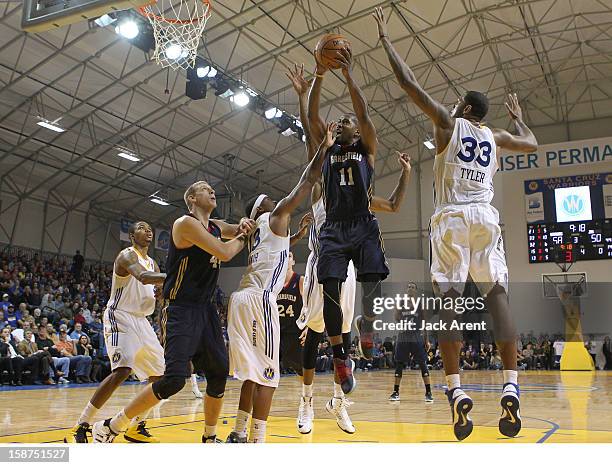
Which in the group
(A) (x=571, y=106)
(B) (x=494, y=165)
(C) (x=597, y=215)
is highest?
(A) (x=571, y=106)

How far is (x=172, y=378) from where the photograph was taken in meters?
3.83

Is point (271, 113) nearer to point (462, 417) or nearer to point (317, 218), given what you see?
point (317, 218)

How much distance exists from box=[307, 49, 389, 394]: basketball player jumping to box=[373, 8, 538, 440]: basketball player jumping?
2.28 ft

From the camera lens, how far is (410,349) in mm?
8906

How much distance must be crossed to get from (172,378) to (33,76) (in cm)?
1582

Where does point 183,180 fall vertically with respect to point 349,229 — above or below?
above

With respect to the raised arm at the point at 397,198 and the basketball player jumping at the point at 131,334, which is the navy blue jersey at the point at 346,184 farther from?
the basketball player jumping at the point at 131,334

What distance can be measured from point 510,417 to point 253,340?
1598mm

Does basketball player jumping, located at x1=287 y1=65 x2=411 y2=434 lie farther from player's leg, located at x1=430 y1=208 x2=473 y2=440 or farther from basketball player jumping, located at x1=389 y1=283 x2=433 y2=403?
basketball player jumping, located at x1=389 y1=283 x2=433 y2=403

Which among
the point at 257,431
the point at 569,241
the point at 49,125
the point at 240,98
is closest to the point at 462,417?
the point at 257,431

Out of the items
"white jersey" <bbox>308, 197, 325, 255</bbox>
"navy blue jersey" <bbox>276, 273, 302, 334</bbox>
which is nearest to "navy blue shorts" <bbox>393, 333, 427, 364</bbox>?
"navy blue jersey" <bbox>276, 273, 302, 334</bbox>

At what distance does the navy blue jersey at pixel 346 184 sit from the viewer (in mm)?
4684

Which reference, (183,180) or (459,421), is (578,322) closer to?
(183,180)
